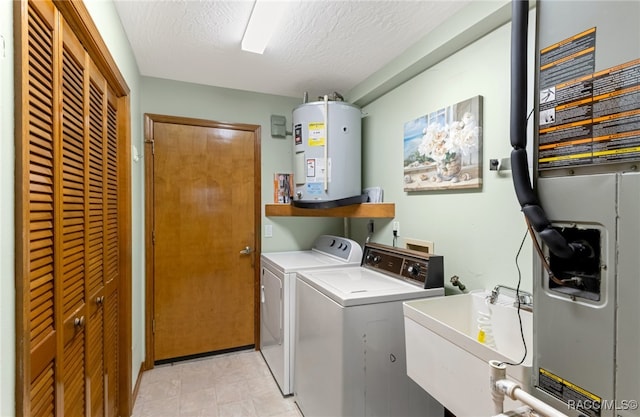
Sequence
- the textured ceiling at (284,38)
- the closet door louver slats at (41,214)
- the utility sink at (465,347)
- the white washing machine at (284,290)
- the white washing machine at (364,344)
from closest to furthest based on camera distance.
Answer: the closet door louver slats at (41,214), the utility sink at (465,347), the white washing machine at (364,344), the textured ceiling at (284,38), the white washing machine at (284,290)

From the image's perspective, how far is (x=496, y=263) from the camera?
1668 millimetres

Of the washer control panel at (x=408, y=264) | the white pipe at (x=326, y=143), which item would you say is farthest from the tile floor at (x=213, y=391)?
the white pipe at (x=326, y=143)

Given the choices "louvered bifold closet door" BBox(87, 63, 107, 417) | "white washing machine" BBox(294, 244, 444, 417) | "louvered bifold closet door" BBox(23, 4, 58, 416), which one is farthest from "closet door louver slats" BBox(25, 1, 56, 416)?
"white washing machine" BBox(294, 244, 444, 417)

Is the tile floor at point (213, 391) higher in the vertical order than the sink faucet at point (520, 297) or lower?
lower

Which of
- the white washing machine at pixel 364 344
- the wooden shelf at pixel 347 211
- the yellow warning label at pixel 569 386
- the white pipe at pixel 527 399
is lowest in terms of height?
the white washing machine at pixel 364 344

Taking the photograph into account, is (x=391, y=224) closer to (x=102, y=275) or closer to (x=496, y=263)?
(x=496, y=263)

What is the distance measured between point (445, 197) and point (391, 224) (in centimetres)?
60

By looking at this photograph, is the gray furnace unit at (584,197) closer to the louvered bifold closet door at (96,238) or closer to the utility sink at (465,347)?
the utility sink at (465,347)

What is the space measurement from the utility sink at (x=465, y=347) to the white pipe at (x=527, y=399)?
192mm

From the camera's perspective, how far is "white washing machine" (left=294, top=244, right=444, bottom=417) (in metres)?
1.62

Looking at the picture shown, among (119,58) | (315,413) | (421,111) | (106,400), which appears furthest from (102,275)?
(421,111)

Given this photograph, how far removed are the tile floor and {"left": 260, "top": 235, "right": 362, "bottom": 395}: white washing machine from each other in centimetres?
12

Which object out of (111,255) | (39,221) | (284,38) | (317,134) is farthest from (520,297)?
(111,255)

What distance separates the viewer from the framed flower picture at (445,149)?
1.76m
